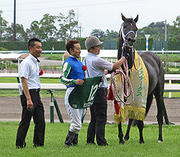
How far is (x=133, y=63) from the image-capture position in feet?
25.8

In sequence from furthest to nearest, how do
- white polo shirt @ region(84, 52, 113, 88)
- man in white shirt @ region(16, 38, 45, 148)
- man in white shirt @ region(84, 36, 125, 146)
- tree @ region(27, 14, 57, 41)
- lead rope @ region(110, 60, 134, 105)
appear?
tree @ region(27, 14, 57, 41)
lead rope @ region(110, 60, 134, 105)
man in white shirt @ region(84, 36, 125, 146)
white polo shirt @ region(84, 52, 113, 88)
man in white shirt @ region(16, 38, 45, 148)

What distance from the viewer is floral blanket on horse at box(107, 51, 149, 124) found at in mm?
7844

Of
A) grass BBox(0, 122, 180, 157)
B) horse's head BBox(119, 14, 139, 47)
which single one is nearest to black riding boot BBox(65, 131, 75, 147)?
grass BBox(0, 122, 180, 157)

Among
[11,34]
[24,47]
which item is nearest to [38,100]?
[24,47]

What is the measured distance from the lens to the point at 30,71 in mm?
6977

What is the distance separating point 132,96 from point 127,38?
3.32ft

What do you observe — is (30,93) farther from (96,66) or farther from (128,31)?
(128,31)

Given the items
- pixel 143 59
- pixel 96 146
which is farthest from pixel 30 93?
pixel 143 59

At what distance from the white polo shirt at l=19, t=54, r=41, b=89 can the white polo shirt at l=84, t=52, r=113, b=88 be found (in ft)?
2.66

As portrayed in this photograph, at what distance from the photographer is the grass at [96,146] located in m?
6.70

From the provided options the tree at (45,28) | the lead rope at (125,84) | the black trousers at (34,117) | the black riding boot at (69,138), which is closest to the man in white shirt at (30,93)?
the black trousers at (34,117)

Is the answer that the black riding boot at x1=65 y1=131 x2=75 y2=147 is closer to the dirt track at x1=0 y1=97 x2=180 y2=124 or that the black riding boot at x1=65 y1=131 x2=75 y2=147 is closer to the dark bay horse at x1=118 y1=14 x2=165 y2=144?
the dark bay horse at x1=118 y1=14 x2=165 y2=144

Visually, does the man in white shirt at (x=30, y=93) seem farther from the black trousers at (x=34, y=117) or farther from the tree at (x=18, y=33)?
the tree at (x=18, y=33)

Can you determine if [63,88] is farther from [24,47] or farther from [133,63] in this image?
[24,47]
